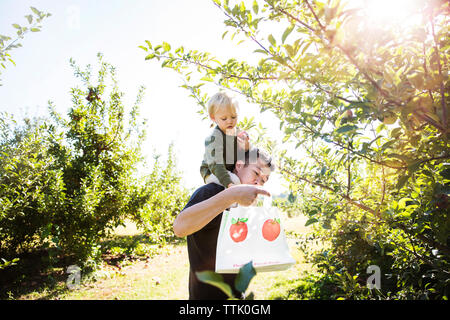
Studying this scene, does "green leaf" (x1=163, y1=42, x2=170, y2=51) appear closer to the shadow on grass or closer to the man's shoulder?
the man's shoulder

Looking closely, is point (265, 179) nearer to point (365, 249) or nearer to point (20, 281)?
point (365, 249)

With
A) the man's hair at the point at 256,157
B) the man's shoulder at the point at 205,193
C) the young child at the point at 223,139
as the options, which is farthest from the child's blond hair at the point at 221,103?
the man's shoulder at the point at 205,193

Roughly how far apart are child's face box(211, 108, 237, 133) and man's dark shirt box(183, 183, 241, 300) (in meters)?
0.45

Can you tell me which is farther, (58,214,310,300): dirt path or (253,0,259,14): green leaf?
(58,214,310,300): dirt path

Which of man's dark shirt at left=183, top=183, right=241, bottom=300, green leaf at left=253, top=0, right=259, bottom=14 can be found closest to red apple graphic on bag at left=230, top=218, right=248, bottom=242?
man's dark shirt at left=183, top=183, right=241, bottom=300

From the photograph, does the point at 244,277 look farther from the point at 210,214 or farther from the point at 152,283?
the point at 152,283

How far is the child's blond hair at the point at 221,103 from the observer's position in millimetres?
1645

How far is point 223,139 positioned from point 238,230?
2.34 feet

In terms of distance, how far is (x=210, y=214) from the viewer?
42.4 inches

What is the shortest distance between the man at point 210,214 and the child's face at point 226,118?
207 mm

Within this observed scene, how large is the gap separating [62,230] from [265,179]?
4953 millimetres

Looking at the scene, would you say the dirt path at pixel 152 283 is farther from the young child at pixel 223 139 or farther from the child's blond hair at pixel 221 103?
the child's blond hair at pixel 221 103

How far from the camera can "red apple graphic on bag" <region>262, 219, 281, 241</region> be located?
3.51 feet


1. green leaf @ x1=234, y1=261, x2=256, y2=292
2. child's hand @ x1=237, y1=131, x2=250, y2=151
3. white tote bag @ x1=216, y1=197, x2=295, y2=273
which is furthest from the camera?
child's hand @ x1=237, y1=131, x2=250, y2=151
